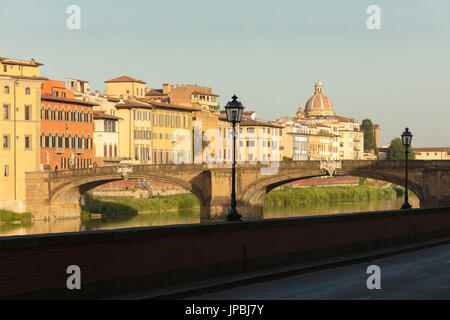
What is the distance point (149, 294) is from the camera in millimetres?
16172

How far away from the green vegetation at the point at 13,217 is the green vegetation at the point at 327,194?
33099mm

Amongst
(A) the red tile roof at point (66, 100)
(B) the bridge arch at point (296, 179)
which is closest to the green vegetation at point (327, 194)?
(B) the bridge arch at point (296, 179)

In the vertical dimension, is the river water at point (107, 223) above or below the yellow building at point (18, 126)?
below

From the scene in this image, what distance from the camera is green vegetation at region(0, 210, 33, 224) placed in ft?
269

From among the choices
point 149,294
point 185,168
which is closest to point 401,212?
point 149,294

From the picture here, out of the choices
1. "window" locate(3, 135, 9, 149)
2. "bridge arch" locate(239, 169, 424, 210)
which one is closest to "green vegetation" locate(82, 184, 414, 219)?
"window" locate(3, 135, 9, 149)

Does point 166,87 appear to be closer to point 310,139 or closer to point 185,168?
point 310,139

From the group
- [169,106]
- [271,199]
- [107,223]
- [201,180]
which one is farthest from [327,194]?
[107,223]

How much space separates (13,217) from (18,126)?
368 inches

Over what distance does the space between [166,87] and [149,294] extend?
427 ft

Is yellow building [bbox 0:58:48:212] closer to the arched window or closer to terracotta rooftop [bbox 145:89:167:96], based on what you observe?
the arched window

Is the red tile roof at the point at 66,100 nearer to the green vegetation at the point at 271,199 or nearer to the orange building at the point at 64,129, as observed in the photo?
the orange building at the point at 64,129

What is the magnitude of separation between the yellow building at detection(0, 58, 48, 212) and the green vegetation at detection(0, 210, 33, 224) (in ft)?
4.25

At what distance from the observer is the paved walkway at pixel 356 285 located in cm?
1683
